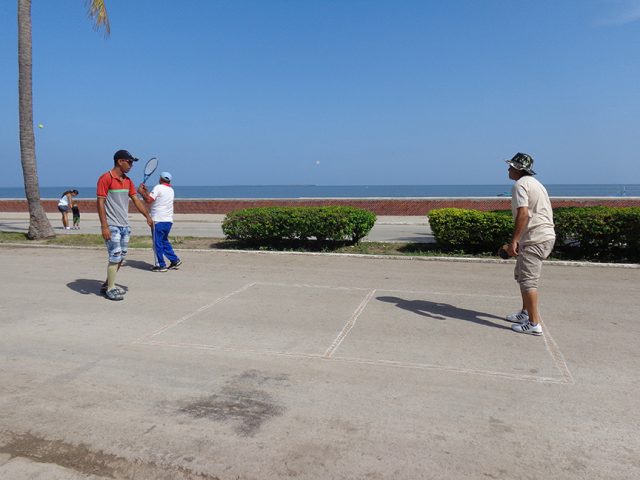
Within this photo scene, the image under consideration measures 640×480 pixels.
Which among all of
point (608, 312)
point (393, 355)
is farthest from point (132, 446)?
point (608, 312)

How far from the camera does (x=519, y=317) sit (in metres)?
5.78

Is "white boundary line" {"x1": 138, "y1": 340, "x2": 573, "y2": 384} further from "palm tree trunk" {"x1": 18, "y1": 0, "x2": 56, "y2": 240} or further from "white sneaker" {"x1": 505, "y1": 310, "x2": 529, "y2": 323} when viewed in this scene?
"palm tree trunk" {"x1": 18, "y1": 0, "x2": 56, "y2": 240}

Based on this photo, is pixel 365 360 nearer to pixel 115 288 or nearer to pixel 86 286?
pixel 115 288

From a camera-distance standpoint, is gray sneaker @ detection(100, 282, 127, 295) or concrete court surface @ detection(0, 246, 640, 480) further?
gray sneaker @ detection(100, 282, 127, 295)

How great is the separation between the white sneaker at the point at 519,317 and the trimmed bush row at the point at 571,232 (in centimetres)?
457

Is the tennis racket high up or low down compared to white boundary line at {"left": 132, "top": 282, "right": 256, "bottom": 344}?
up

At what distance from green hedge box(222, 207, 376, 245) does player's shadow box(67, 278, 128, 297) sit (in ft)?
13.3

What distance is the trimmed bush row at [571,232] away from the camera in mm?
9539

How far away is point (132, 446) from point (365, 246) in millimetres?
8974

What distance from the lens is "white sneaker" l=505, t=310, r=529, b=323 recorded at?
→ 5688mm

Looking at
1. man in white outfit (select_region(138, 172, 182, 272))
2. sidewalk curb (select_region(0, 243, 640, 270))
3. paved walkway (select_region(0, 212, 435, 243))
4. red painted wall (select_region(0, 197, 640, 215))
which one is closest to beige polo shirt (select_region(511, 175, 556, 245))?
sidewalk curb (select_region(0, 243, 640, 270))

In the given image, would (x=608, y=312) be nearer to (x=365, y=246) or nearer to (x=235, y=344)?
(x=235, y=344)

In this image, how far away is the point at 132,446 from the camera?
3230mm

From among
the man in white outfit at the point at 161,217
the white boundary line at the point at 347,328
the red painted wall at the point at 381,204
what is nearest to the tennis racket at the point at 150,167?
the man in white outfit at the point at 161,217
